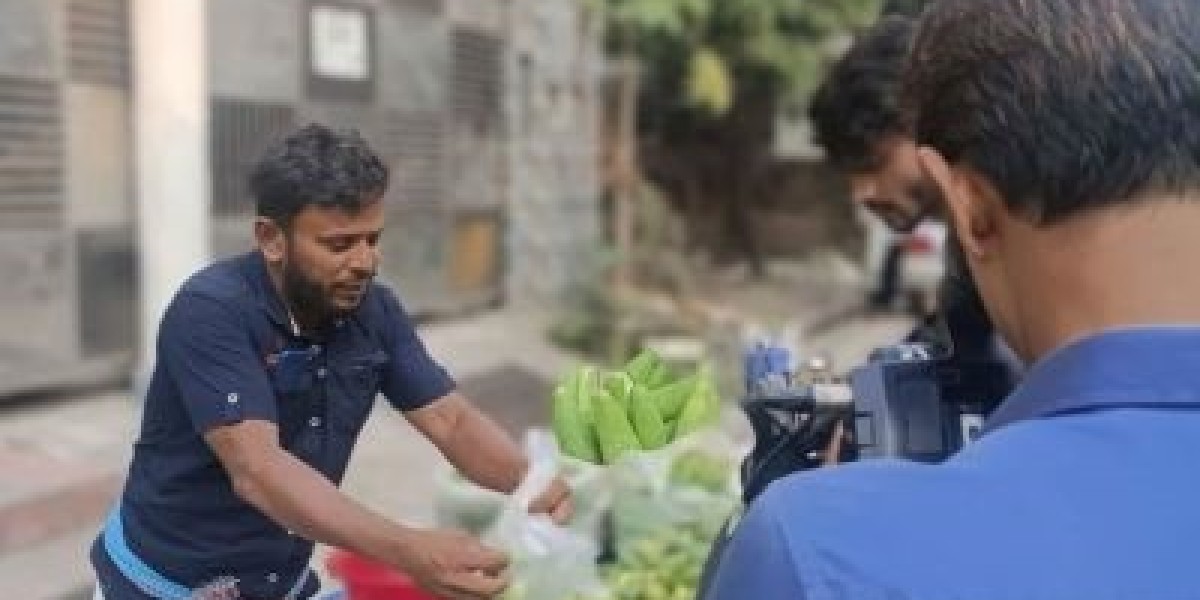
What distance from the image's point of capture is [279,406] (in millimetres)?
2219

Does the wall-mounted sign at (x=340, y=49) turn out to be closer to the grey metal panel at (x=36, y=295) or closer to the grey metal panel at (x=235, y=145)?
the grey metal panel at (x=235, y=145)

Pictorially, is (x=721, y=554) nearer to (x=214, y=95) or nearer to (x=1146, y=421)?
(x=1146, y=421)

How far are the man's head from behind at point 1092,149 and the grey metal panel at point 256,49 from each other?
6.16 metres

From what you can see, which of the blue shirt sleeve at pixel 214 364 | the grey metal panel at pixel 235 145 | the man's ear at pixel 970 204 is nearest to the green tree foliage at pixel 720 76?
the grey metal panel at pixel 235 145

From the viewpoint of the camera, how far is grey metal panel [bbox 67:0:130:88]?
5.93 meters

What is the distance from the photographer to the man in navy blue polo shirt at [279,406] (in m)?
2.05

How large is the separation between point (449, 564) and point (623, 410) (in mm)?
333

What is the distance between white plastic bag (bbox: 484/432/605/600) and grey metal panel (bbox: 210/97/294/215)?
13.4ft

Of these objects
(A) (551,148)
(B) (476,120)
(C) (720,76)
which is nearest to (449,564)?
(B) (476,120)

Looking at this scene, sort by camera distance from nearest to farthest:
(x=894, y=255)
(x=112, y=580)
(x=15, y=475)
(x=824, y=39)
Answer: (x=112, y=580) → (x=15, y=475) → (x=824, y=39) → (x=894, y=255)

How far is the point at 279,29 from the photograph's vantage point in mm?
7168

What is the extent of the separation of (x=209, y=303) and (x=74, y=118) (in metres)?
4.20

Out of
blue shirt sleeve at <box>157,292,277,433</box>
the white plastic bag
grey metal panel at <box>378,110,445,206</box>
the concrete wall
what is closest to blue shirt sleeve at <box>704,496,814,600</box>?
blue shirt sleeve at <box>157,292,277,433</box>

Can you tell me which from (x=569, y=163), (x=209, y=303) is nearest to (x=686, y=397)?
(x=209, y=303)
